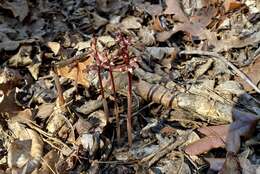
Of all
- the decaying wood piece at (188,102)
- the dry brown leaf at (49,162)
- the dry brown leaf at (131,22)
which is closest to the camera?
the dry brown leaf at (49,162)

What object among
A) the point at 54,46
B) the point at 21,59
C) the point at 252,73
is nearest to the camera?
the point at 252,73

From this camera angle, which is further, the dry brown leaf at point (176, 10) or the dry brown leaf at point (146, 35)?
the dry brown leaf at point (176, 10)

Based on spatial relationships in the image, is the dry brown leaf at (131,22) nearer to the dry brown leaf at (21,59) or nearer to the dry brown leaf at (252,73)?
the dry brown leaf at (21,59)

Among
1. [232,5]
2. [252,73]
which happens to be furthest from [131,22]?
[252,73]

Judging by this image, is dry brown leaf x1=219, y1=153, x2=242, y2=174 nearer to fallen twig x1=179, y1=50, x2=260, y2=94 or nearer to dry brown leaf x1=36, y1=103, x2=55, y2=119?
fallen twig x1=179, y1=50, x2=260, y2=94

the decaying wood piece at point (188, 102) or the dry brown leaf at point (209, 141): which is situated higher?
the decaying wood piece at point (188, 102)

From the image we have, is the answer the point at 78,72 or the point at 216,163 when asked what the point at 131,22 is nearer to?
the point at 78,72

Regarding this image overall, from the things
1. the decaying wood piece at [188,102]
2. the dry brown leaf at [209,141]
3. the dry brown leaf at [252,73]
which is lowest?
the dry brown leaf at [209,141]

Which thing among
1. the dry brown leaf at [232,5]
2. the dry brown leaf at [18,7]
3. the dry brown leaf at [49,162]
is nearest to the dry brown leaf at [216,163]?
the dry brown leaf at [49,162]
